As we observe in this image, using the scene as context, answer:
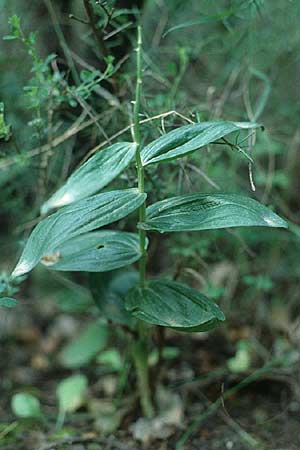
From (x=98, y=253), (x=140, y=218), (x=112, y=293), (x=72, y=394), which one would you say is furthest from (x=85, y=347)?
(x=140, y=218)

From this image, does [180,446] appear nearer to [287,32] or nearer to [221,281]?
[221,281]

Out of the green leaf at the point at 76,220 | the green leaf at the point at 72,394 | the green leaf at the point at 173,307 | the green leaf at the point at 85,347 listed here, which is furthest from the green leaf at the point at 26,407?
the green leaf at the point at 76,220

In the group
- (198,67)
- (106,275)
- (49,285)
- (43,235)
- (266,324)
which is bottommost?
(266,324)

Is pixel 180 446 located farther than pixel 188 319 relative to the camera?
→ Yes

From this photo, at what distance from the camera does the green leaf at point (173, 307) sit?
2.76ft

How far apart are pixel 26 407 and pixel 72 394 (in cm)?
10

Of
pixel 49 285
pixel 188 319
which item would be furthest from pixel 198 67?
pixel 188 319

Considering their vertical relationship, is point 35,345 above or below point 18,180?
below

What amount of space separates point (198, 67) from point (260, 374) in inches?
35.7

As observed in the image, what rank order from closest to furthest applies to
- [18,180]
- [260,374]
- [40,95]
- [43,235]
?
[43,235], [40,95], [260,374], [18,180]

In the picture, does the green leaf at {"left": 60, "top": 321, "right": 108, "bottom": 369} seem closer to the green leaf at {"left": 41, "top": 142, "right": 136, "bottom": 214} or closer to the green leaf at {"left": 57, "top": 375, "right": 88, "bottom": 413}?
the green leaf at {"left": 57, "top": 375, "right": 88, "bottom": 413}

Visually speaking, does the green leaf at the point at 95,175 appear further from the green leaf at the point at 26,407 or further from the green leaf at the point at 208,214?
the green leaf at the point at 26,407

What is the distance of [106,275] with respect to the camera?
111cm

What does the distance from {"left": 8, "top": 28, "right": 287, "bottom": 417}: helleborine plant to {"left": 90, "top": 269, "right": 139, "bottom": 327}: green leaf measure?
0.12 meters
